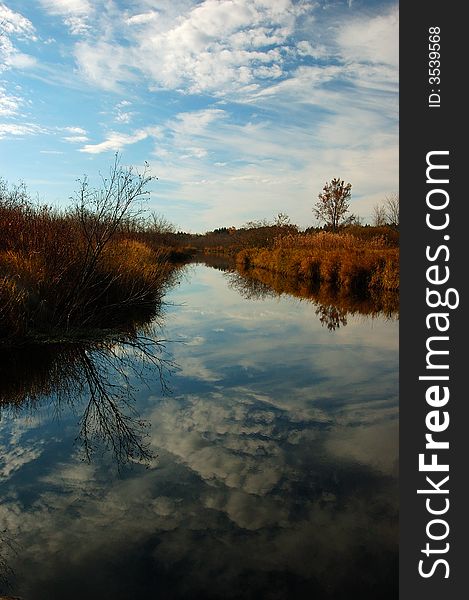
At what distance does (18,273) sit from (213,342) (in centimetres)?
452

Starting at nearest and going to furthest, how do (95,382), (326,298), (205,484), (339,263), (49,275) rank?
(205,484)
(95,382)
(49,275)
(326,298)
(339,263)

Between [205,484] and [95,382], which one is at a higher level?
[95,382]

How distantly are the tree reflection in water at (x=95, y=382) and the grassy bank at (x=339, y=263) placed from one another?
12.9 m

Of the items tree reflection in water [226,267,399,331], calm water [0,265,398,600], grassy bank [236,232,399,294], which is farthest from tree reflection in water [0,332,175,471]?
grassy bank [236,232,399,294]

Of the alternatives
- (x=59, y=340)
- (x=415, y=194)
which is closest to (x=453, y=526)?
(x=415, y=194)

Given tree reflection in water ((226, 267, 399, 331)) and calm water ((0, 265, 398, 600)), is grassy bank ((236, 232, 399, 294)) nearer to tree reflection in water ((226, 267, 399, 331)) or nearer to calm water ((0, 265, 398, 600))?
tree reflection in water ((226, 267, 399, 331))

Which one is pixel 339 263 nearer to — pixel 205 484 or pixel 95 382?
pixel 95 382

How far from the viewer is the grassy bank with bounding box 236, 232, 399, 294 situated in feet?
70.7

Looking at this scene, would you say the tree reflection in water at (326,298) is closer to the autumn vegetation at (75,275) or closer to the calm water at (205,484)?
the autumn vegetation at (75,275)

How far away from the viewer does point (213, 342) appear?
12008 mm

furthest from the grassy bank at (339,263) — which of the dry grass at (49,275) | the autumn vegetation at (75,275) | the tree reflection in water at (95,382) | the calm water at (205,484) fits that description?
the tree reflection in water at (95,382)

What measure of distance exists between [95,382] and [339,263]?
56.8 ft

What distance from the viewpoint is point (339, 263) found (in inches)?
945

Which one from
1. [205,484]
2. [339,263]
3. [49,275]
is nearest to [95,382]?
[49,275]
